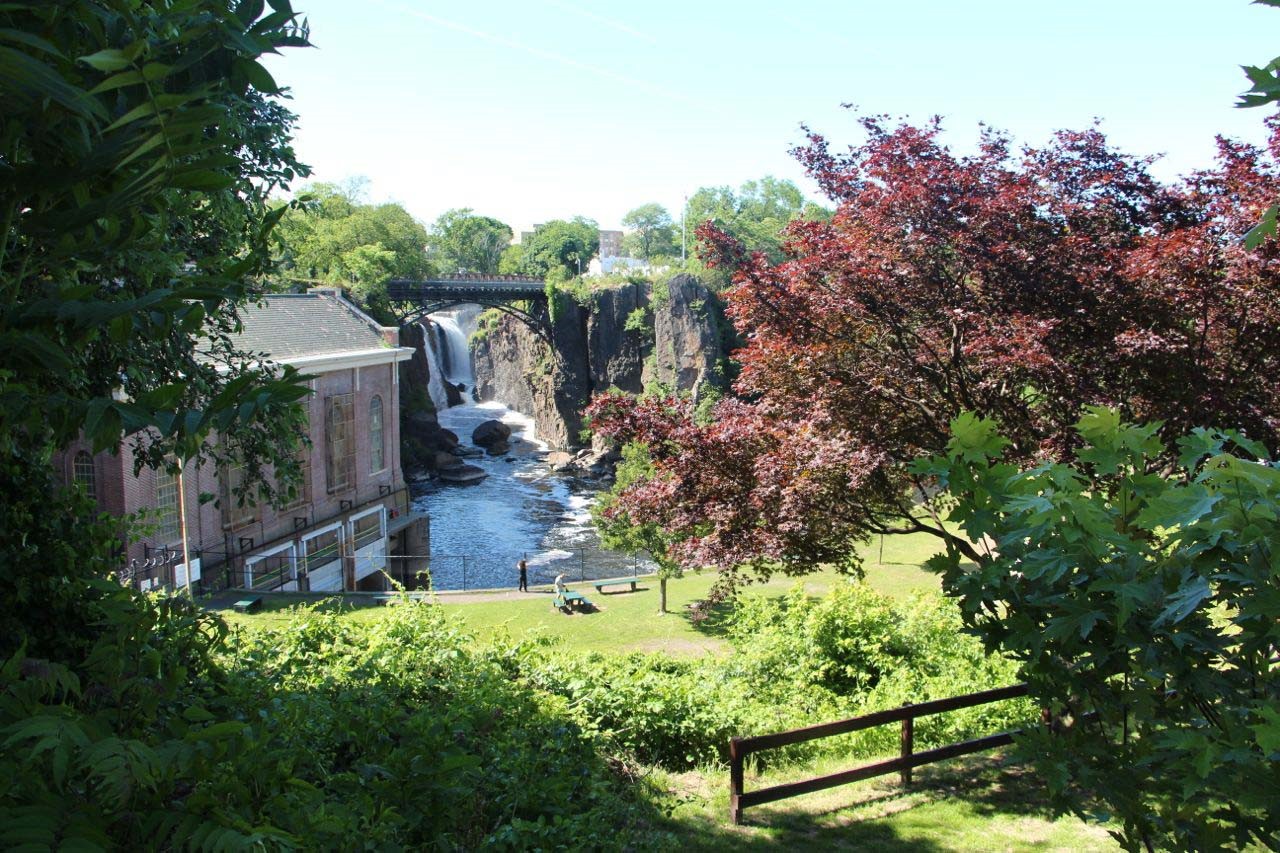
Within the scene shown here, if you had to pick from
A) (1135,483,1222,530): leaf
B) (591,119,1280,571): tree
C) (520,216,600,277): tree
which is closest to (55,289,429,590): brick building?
(591,119,1280,571): tree

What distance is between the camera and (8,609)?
15.7 ft

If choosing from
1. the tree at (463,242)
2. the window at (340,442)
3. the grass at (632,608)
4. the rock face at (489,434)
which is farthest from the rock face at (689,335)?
the tree at (463,242)

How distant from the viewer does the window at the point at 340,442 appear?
33625 mm

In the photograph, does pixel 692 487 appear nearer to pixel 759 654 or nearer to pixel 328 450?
pixel 759 654

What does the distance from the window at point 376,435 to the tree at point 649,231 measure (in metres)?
102

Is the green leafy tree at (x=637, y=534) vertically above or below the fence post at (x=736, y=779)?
below

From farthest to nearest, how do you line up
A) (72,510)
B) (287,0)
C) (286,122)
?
(286,122) < (72,510) < (287,0)

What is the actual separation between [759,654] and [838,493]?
4.01 m

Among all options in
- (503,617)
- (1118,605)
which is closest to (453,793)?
(1118,605)

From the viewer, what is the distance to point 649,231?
493ft

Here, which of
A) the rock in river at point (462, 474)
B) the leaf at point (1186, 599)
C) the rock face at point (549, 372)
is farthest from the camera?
the rock face at point (549, 372)

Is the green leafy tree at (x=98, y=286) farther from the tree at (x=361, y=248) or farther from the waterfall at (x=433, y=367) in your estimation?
the waterfall at (x=433, y=367)

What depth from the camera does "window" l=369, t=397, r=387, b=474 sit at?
1443 inches

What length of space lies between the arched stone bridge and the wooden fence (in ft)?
198
